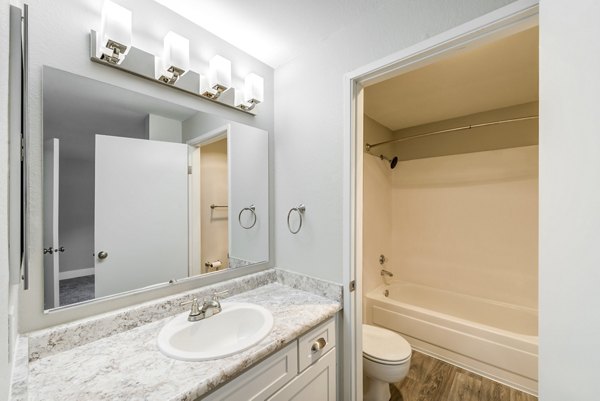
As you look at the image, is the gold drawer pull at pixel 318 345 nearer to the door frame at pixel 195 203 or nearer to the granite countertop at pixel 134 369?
the granite countertop at pixel 134 369

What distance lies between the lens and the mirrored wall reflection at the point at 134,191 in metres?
1.02

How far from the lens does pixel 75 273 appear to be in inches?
41.5

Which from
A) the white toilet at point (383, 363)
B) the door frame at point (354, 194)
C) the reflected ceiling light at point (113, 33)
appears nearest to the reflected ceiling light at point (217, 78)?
the reflected ceiling light at point (113, 33)

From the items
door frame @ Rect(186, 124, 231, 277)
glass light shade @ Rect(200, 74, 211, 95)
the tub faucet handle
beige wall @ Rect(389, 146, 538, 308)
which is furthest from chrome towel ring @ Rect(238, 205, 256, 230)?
beige wall @ Rect(389, 146, 538, 308)

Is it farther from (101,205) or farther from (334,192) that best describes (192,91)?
(334,192)

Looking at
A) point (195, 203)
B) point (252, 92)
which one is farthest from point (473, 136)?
point (195, 203)

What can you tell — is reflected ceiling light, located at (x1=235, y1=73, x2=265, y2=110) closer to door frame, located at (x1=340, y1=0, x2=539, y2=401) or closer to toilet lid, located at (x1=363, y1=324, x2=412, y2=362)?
door frame, located at (x1=340, y1=0, x2=539, y2=401)

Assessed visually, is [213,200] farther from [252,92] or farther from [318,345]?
[318,345]

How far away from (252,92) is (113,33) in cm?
75

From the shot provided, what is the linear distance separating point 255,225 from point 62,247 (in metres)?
1.00

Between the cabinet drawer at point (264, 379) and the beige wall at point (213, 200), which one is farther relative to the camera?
the beige wall at point (213, 200)

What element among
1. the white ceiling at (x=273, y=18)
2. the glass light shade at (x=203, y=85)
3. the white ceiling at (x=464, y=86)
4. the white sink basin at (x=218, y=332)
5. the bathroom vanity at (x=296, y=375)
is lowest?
the bathroom vanity at (x=296, y=375)

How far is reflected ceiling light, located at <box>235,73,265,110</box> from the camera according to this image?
164 cm

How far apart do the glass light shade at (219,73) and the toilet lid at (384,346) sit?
198 centimetres
